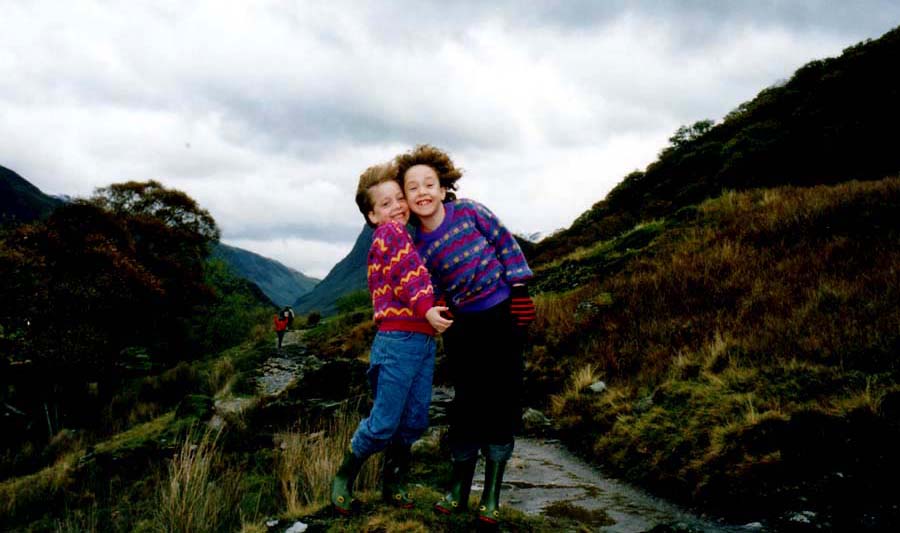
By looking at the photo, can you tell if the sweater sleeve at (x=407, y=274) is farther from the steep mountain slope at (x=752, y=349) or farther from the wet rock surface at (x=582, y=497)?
the steep mountain slope at (x=752, y=349)

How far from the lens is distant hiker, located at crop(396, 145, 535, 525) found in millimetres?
2576

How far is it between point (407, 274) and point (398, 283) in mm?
88

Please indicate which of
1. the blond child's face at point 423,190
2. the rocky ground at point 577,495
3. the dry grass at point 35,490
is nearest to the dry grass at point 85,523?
the dry grass at point 35,490

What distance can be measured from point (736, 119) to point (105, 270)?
2400cm

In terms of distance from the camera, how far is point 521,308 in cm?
257

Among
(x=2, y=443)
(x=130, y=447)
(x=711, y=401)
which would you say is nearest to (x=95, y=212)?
(x=2, y=443)

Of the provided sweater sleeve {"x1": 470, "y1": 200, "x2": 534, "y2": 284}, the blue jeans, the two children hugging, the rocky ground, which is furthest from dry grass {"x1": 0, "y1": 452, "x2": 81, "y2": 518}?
sweater sleeve {"x1": 470, "y1": 200, "x2": 534, "y2": 284}

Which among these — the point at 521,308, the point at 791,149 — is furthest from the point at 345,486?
the point at 791,149

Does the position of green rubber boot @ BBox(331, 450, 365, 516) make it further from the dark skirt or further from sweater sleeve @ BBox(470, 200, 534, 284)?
sweater sleeve @ BBox(470, 200, 534, 284)

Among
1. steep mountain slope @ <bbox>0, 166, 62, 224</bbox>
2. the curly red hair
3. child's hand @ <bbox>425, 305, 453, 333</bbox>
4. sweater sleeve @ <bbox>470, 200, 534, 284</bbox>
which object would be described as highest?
steep mountain slope @ <bbox>0, 166, 62, 224</bbox>

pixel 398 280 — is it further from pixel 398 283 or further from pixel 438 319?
pixel 438 319

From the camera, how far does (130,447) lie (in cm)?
573

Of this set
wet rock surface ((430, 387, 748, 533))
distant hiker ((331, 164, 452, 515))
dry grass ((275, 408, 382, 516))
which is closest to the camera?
distant hiker ((331, 164, 452, 515))

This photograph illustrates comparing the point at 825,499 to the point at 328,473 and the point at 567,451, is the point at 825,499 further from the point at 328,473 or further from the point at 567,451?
the point at 328,473
